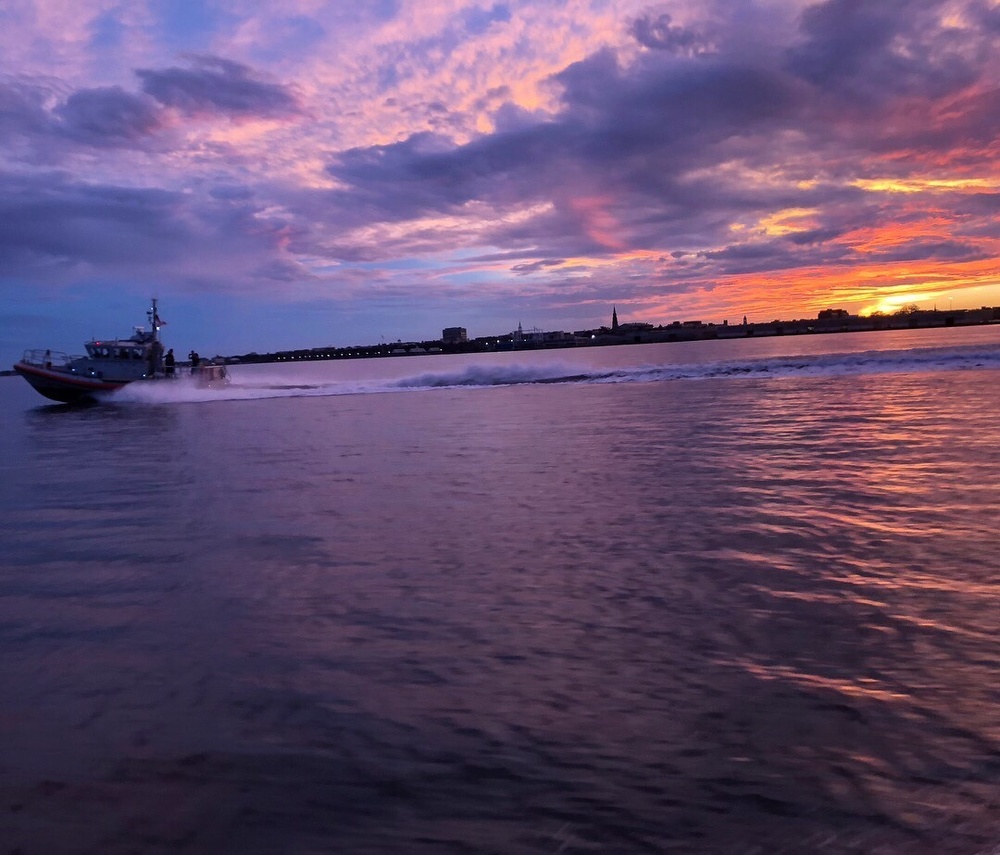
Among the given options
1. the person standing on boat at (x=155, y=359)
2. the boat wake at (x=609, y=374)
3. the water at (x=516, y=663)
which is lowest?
the water at (x=516, y=663)

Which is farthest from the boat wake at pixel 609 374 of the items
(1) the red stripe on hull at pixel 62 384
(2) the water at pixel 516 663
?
(2) the water at pixel 516 663

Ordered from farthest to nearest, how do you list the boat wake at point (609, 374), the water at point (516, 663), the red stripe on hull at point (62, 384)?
the red stripe on hull at point (62, 384) < the boat wake at point (609, 374) < the water at point (516, 663)

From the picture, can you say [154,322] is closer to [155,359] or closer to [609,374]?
[155,359]

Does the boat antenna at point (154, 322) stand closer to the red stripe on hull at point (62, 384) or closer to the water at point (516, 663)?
the red stripe on hull at point (62, 384)

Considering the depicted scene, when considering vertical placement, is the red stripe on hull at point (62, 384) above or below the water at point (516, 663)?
above

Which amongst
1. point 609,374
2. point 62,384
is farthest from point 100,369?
point 609,374

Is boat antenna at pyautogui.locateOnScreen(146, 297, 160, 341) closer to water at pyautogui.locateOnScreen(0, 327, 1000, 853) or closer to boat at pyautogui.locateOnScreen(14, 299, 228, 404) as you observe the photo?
boat at pyautogui.locateOnScreen(14, 299, 228, 404)

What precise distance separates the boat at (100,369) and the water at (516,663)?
35.9 metres

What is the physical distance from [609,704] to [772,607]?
2.05 m

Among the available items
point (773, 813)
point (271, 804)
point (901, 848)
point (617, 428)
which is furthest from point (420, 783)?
point (617, 428)

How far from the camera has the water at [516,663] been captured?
11.4ft

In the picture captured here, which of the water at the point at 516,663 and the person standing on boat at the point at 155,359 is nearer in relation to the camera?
the water at the point at 516,663

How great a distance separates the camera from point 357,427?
23781 millimetres

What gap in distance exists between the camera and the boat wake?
37.7 metres
